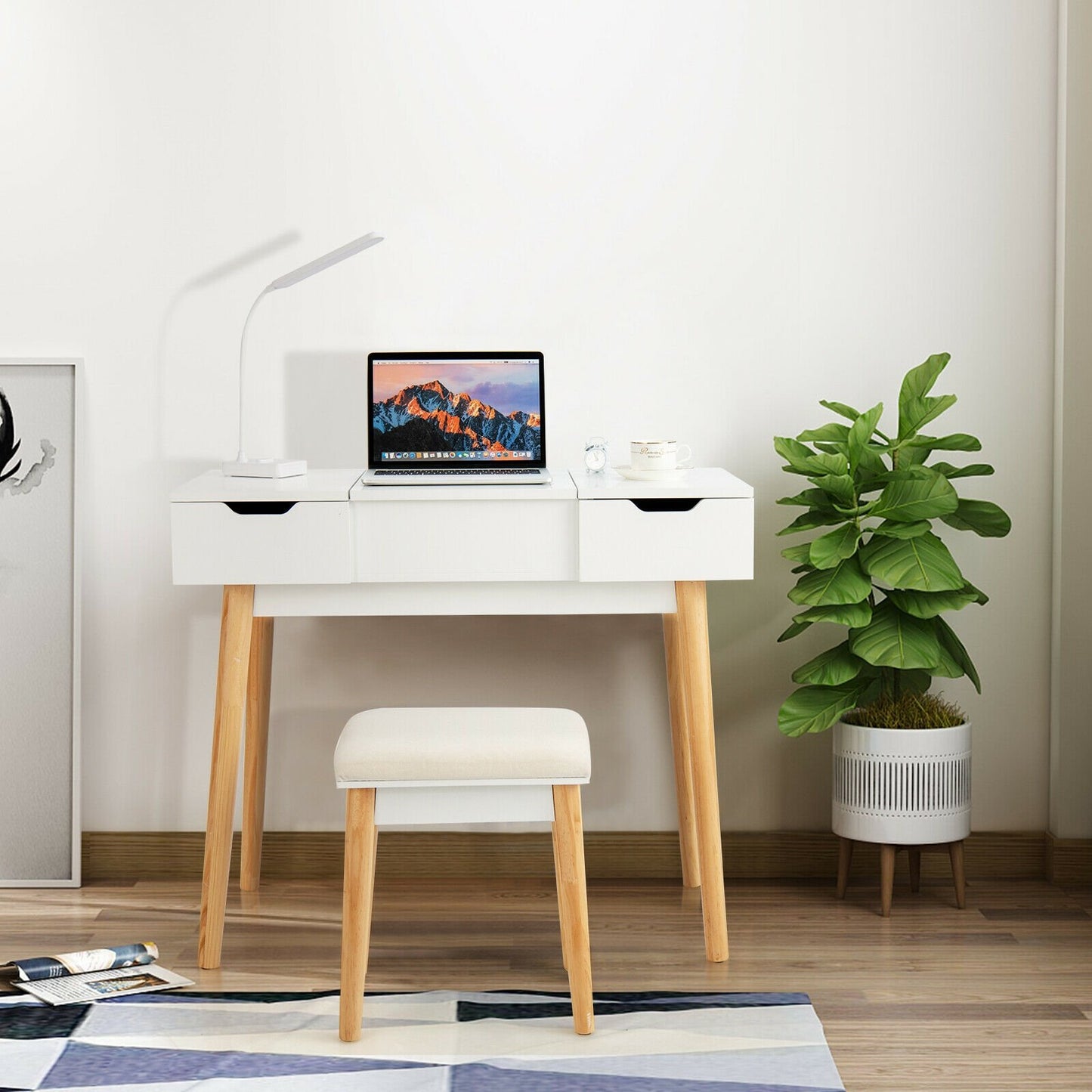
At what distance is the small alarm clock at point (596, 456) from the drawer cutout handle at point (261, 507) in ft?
1.95

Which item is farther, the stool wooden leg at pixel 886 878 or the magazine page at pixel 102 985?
the stool wooden leg at pixel 886 878

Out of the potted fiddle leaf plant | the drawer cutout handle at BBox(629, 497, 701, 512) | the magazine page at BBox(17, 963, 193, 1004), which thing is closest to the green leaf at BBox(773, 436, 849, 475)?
the potted fiddle leaf plant

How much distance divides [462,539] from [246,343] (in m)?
0.71

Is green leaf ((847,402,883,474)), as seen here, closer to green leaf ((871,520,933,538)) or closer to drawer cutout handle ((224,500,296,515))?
green leaf ((871,520,933,538))

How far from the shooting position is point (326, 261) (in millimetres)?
2578

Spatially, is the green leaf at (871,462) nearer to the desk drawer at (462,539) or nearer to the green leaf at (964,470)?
the green leaf at (964,470)

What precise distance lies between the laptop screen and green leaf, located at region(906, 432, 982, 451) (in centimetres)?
75

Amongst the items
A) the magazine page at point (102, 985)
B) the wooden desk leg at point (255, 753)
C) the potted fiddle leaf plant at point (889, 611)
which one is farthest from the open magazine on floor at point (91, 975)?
the potted fiddle leaf plant at point (889, 611)

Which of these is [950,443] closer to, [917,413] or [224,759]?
[917,413]

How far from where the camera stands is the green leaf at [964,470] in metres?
2.62

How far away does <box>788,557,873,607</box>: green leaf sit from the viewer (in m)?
2.50

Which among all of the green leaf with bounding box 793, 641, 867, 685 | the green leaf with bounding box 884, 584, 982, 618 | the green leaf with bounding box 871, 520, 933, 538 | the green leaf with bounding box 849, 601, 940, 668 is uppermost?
the green leaf with bounding box 871, 520, 933, 538

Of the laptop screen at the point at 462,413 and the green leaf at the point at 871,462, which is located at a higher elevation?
the laptop screen at the point at 462,413

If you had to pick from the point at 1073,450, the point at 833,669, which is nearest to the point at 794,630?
the point at 833,669
